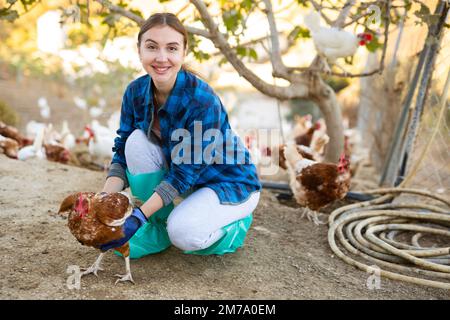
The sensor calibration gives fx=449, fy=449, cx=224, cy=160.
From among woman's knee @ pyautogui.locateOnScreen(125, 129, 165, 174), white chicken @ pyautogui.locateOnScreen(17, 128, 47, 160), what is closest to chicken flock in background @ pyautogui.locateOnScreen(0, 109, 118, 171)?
white chicken @ pyautogui.locateOnScreen(17, 128, 47, 160)

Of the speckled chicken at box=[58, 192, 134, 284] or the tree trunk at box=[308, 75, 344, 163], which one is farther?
the tree trunk at box=[308, 75, 344, 163]

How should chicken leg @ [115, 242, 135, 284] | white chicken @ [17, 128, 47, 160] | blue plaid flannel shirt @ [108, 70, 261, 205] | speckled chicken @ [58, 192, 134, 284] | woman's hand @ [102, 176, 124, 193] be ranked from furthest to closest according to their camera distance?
white chicken @ [17, 128, 47, 160], woman's hand @ [102, 176, 124, 193], blue plaid flannel shirt @ [108, 70, 261, 205], chicken leg @ [115, 242, 135, 284], speckled chicken @ [58, 192, 134, 284]

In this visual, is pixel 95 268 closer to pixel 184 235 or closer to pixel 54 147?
pixel 184 235

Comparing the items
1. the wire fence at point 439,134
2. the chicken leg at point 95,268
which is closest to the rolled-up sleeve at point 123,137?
the chicken leg at point 95,268

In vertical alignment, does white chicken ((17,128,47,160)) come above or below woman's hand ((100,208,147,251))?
below

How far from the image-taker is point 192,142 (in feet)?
6.22

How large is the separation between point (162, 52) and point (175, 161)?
452 mm

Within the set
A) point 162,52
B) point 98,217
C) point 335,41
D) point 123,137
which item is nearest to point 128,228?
point 98,217

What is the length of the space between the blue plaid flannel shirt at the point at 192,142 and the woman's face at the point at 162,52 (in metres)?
0.08

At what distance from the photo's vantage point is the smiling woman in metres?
1.86

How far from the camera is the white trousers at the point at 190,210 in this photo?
1919 millimetres

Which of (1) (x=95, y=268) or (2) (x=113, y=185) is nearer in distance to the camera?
(1) (x=95, y=268)

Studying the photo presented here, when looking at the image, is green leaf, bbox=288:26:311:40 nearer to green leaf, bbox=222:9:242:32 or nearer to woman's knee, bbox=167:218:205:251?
green leaf, bbox=222:9:242:32
